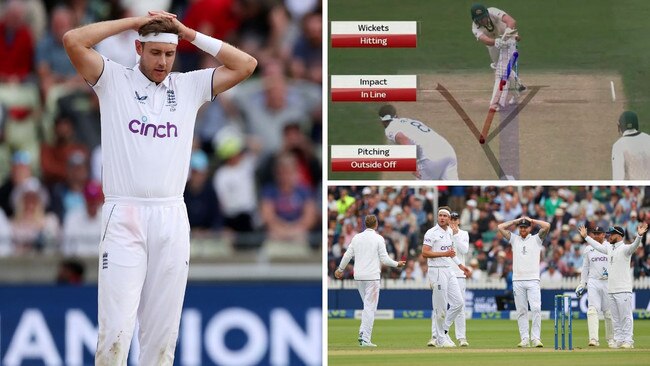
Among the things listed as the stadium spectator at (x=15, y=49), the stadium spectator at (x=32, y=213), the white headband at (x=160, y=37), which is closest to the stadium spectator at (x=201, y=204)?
the stadium spectator at (x=32, y=213)

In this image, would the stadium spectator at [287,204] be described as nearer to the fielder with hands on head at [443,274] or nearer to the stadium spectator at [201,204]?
the stadium spectator at [201,204]

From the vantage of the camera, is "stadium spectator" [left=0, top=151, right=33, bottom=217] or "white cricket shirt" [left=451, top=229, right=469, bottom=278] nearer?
"white cricket shirt" [left=451, top=229, right=469, bottom=278]

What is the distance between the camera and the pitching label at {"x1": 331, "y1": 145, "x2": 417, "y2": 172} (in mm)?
6820

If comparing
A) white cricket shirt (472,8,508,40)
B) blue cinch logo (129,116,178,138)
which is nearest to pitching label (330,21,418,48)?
white cricket shirt (472,8,508,40)

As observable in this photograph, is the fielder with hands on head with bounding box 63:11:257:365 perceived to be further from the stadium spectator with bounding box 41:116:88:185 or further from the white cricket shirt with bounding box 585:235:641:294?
the stadium spectator with bounding box 41:116:88:185

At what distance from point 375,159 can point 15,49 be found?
5.10 m

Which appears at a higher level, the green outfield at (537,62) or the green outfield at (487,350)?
the green outfield at (537,62)

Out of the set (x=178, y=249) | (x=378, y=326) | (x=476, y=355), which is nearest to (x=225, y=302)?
(x=378, y=326)

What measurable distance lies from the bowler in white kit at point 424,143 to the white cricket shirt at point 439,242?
327 mm

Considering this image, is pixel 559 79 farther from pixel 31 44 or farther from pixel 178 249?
pixel 31 44

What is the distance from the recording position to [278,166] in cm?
964

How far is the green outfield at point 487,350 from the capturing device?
6.51 meters

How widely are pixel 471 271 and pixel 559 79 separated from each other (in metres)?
1.25

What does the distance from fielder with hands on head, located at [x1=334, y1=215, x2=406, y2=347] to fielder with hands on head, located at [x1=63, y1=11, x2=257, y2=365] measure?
1.56 metres
